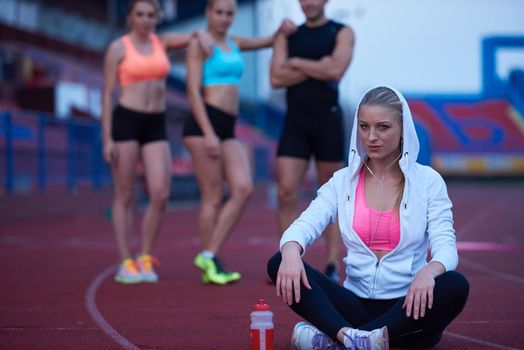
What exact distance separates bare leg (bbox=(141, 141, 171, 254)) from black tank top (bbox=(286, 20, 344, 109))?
1.27 m

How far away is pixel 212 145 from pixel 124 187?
94cm

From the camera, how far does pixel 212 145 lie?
7312mm

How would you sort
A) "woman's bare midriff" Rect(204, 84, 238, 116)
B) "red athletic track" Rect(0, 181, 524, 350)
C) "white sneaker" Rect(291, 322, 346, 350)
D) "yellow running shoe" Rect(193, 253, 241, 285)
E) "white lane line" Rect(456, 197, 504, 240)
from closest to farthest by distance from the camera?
1. "white sneaker" Rect(291, 322, 346, 350)
2. "red athletic track" Rect(0, 181, 524, 350)
3. "yellow running shoe" Rect(193, 253, 241, 285)
4. "woman's bare midriff" Rect(204, 84, 238, 116)
5. "white lane line" Rect(456, 197, 504, 240)

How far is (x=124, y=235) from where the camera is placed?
764 cm

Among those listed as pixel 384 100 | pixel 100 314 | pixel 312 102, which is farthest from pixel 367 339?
pixel 312 102

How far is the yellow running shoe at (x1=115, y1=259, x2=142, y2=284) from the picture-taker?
293 inches

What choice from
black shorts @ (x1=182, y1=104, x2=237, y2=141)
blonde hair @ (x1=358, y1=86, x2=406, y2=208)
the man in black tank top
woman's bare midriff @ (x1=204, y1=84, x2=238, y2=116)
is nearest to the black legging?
blonde hair @ (x1=358, y1=86, x2=406, y2=208)

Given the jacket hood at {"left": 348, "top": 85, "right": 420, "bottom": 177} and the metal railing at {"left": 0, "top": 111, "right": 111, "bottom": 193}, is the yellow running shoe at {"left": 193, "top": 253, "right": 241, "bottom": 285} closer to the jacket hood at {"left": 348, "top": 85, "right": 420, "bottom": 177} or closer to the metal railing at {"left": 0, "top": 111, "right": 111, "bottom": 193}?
the jacket hood at {"left": 348, "top": 85, "right": 420, "bottom": 177}

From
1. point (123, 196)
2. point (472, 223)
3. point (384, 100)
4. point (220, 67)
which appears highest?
point (220, 67)

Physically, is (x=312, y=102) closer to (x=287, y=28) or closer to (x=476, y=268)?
(x=287, y=28)

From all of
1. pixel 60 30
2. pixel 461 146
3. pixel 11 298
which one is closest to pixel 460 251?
pixel 11 298

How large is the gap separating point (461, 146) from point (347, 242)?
4579cm

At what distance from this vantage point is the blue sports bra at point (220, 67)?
7512 millimetres

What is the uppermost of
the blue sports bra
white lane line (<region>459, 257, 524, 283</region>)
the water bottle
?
the blue sports bra
